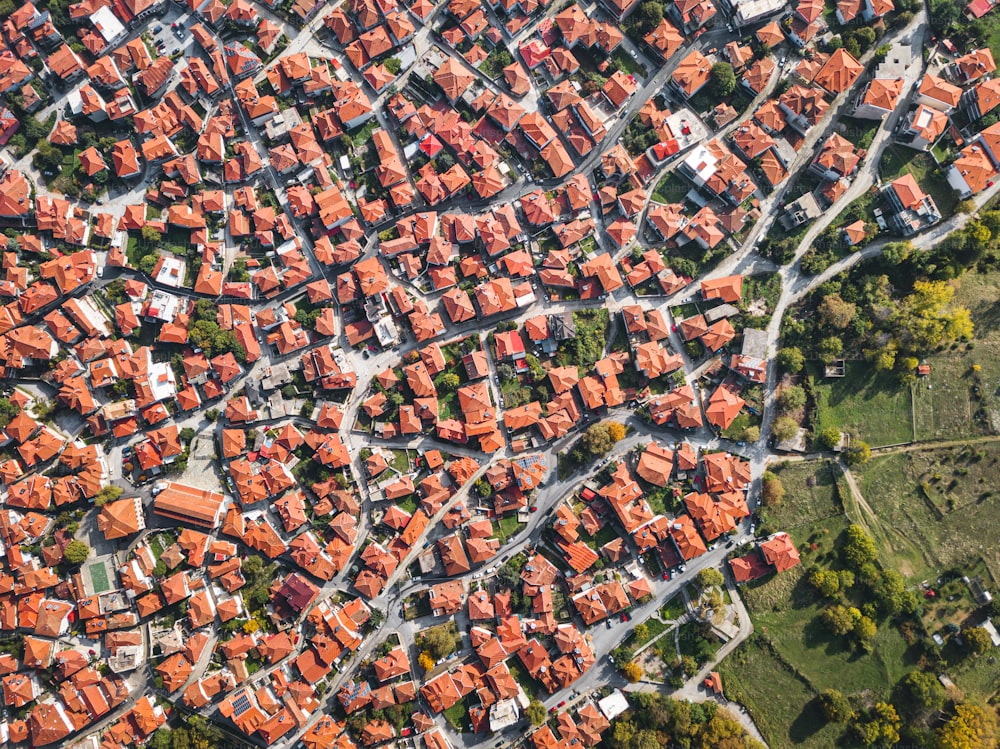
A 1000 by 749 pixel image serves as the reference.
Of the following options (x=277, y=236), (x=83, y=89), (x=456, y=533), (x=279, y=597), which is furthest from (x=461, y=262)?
(x=83, y=89)


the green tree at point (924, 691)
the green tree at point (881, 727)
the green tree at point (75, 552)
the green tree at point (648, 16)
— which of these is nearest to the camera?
the green tree at point (924, 691)

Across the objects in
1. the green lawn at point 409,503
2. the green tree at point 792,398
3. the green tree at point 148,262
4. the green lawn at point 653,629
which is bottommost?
the green lawn at point 653,629

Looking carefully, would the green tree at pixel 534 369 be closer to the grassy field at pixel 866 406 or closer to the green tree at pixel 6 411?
the grassy field at pixel 866 406

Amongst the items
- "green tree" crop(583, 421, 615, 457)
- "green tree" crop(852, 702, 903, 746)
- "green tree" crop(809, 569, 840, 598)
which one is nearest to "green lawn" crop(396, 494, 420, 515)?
"green tree" crop(583, 421, 615, 457)

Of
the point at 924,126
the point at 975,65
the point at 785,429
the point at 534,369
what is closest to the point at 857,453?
the point at 785,429

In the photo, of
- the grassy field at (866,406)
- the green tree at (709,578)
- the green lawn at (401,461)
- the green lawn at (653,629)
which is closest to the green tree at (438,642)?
the green lawn at (401,461)

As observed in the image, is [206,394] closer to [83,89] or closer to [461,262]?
[461,262]
